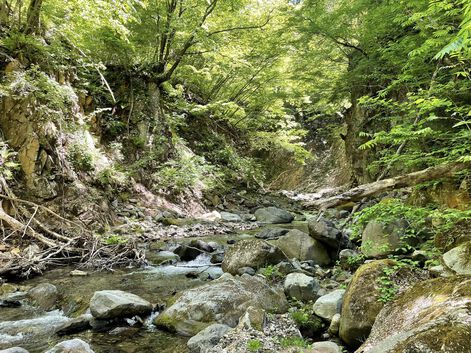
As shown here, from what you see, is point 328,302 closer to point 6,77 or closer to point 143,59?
point 6,77

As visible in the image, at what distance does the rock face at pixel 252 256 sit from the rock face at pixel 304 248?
43cm

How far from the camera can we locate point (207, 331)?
11.6 feet

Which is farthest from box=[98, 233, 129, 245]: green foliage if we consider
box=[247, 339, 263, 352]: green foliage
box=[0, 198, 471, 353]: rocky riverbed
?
box=[247, 339, 263, 352]: green foliage

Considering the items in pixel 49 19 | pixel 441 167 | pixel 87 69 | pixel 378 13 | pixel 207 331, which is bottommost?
pixel 207 331

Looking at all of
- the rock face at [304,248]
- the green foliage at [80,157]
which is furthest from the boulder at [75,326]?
the green foliage at [80,157]

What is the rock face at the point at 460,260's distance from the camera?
3027 mm

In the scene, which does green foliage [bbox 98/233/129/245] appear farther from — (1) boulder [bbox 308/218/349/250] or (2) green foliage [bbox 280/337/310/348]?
(2) green foliage [bbox 280/337/310/348]

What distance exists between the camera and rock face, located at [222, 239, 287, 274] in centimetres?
596

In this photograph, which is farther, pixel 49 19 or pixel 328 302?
pixel 49 19

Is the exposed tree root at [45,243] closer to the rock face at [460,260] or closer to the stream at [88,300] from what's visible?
the stream at [88,300]

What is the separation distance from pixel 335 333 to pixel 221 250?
4414mm

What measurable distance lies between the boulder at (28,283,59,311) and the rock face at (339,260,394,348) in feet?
13.0

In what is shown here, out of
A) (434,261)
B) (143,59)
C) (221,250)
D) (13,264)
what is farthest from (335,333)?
(143,59)

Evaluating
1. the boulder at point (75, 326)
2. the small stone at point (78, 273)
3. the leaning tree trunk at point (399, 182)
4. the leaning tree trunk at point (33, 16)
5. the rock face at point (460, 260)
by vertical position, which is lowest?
the small stone at point (78, 273)
